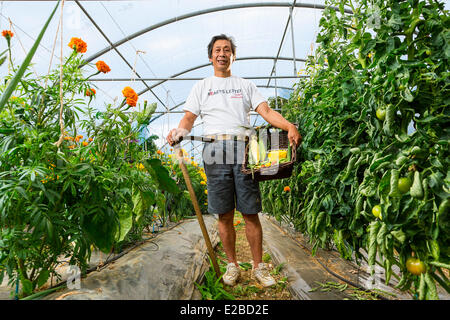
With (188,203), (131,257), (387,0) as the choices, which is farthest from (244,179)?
(188,203)

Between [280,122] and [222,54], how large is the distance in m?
0.63

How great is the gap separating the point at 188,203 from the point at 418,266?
314cm

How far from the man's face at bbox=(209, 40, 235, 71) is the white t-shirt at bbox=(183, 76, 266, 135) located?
89mm

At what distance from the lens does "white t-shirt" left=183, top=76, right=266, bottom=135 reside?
192 cm

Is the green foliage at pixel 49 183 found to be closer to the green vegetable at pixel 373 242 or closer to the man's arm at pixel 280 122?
the man's arm at pixel 280 122

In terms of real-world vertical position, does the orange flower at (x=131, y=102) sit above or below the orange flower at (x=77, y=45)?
below

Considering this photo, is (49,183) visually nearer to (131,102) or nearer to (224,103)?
(131,102)

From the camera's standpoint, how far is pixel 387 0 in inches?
41.0

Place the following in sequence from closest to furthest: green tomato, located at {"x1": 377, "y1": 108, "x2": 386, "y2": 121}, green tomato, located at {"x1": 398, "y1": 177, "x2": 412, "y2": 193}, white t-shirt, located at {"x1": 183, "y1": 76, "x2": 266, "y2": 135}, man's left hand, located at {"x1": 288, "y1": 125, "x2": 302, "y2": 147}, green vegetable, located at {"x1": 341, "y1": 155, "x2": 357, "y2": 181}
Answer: green tomato, located at {"x1": 398, "y1": 177, "x2": 412, "y2": 193}, green tomato, located at {"x1": 377, "y1": 108, "x2": 386, "y2": 121}, green vegetable, located at {"x1": 341, "y1": 155, "x2": 357, "y2": 181}, man's left hand, located at {"x1": 288, "y1": 125, "x2": 302, "y2": 147}, white t-shirt, located at {"x1": 183, "y1": 76, "x2": 266, "y2": 135}

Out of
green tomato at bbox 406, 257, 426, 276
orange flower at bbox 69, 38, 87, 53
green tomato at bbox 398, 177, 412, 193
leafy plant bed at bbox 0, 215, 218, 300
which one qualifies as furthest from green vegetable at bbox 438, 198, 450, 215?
orange flower at bbox 69, 38, 87, 53

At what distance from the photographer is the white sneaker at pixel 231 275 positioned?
1.82 m

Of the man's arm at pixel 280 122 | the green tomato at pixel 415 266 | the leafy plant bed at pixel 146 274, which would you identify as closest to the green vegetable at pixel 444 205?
the green tomato at pixel 415 266

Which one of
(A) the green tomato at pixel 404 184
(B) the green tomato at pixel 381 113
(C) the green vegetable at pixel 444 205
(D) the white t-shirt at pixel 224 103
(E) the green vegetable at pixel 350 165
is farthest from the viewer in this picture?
(D) the white t-shirt at pixel 224 103

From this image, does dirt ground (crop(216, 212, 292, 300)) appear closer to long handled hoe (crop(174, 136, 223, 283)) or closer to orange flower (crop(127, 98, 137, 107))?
long handled hoe (crop(174, 136, 223, 283))
